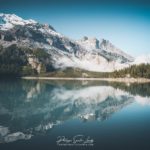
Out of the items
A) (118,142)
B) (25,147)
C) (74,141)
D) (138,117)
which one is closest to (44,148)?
(25,147)

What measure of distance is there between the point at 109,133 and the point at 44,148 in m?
9.39

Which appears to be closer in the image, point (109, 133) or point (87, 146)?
point (87, 146)

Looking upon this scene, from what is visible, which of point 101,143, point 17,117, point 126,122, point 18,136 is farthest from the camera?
point 17,117

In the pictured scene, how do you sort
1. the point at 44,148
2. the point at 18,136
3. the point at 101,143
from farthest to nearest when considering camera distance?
the point at 18,136, the point at 101,143, the point at 44,148

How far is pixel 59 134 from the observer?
30547 mm

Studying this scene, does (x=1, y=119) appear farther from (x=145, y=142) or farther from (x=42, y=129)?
(x=145, y=142)

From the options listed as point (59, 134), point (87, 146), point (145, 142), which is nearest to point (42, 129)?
point (59, 134)

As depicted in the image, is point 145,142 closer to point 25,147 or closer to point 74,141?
point 74,141

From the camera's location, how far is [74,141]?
27.3 metres

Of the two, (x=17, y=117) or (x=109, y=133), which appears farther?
(x=17, y=117)

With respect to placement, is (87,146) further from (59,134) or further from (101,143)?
(59,134)

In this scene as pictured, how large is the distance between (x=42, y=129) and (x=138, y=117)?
58.3 ft

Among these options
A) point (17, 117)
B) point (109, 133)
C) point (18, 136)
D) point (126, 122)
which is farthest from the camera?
point (17, 117)

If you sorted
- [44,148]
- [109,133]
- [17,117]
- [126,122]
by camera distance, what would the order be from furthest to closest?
[17,117]
[126,122]
[109,133]
[44,148]
